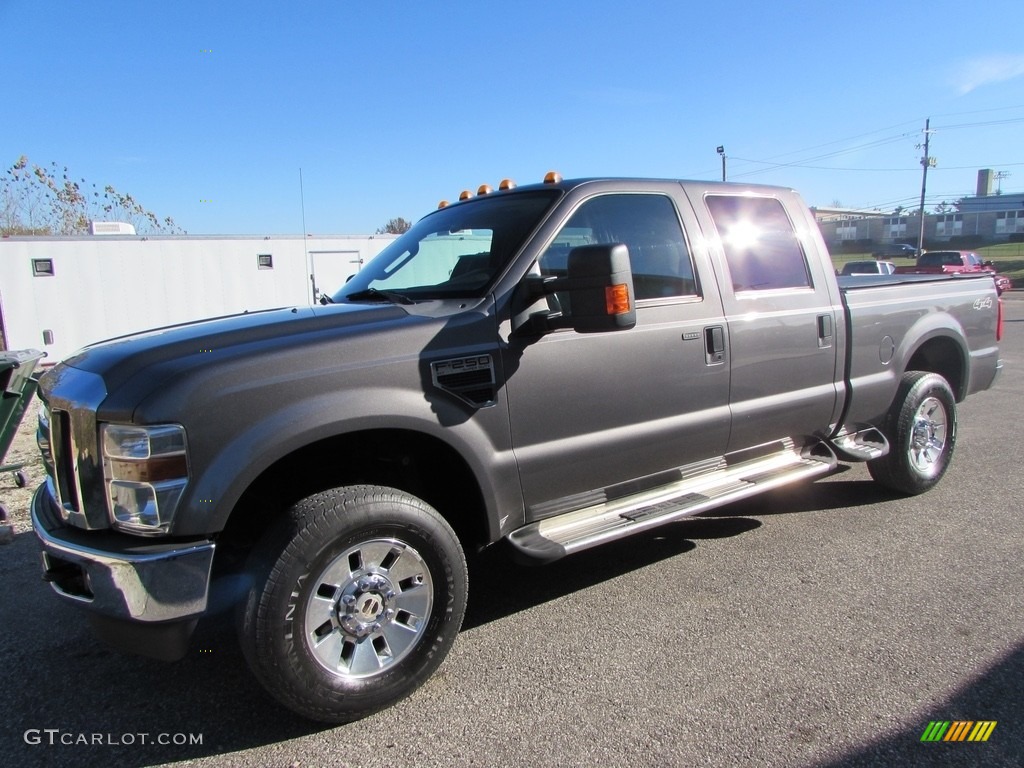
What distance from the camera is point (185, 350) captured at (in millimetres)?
2549

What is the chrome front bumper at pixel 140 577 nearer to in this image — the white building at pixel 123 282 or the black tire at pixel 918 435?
the black tire at pixel 918 435

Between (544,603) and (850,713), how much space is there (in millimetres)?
1456

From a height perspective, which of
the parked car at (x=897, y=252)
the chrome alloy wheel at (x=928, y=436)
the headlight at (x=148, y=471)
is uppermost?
the parked car at (x=897, y=252)

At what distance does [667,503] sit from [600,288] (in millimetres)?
1315

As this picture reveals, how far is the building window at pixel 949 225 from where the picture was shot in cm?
8375

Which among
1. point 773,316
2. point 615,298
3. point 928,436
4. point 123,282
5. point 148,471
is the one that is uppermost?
point 123,282

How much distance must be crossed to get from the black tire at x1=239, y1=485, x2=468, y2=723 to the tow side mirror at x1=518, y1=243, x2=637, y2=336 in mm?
989

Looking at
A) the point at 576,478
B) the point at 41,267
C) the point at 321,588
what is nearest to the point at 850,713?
the point at 576,478

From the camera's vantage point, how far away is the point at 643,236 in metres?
3.66

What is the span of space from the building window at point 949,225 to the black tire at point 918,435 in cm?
9214

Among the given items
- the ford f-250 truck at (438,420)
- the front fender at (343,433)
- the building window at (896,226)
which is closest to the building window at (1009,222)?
the building window at (896,226)

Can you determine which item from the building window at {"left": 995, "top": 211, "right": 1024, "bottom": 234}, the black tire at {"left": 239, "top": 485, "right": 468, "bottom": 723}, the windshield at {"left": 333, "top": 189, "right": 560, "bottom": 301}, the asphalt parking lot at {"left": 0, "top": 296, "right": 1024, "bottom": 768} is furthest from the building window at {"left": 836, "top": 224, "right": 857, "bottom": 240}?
the black tire at {"left": 239, "top": 485, "right": 468, "bottom": 723}

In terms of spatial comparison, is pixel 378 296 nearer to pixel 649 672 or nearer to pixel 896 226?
pixel 649 672

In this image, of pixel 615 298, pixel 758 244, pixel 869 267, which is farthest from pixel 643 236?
pixel 869 267
